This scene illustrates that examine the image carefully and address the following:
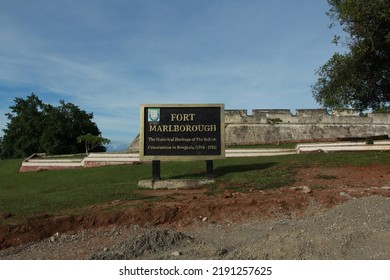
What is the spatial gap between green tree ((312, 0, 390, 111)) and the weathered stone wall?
18972mm

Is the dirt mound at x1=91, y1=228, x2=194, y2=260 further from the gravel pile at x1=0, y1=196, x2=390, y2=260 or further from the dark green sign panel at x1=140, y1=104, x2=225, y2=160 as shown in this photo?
the dark green sign panel at x1=140, y1=104, x2=225, y2=160

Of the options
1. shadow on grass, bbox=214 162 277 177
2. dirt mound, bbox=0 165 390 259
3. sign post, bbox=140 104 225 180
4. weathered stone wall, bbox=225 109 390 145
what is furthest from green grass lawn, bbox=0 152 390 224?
weathered stone wall, bbox=225 109 390 145

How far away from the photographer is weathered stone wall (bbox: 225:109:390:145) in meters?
35.3

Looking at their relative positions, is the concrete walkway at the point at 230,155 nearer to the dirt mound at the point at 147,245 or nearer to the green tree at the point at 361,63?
the green tree at the point at 361,63

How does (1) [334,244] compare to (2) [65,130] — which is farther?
(2) [65,130]

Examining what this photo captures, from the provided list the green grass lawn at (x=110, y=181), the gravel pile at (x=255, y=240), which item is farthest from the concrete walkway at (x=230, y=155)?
the gravel pile at (x=255, y=240)

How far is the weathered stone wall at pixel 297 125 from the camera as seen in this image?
35.3 meters

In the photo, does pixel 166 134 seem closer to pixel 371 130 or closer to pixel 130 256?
pixel 130 256

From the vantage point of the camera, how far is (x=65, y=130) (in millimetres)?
39344

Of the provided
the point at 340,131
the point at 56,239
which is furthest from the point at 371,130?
the point at 56,239

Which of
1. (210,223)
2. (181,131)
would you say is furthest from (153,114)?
(210,223)

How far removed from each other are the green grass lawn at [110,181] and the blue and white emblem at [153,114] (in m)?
2.12

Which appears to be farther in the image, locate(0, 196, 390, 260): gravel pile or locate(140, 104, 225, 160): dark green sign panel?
locate(140, 104, 225, 160): dark green sign panel
